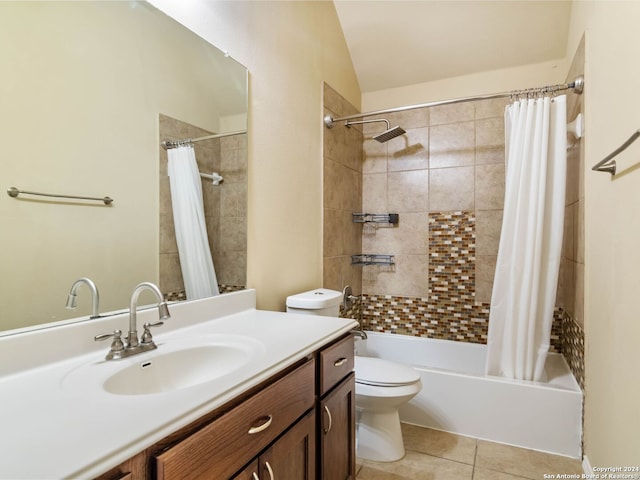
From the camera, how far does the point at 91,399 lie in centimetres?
74

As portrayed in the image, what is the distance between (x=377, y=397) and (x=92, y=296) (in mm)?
1367

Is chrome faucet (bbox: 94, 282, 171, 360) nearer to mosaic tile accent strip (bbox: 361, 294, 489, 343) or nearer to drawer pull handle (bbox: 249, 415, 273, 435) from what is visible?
drawer pull handle (bbox: 249, 415, 273, 435)

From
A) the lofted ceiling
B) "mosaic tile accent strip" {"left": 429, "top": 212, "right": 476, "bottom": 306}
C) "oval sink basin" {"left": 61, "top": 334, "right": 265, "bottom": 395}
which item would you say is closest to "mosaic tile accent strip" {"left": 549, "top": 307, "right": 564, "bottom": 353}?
"mosaic tile accent strip" {"left": 429, "top": 212, "right": 476, "bottom": 306}

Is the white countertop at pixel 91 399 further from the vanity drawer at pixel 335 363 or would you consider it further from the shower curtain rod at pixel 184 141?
the shower curtain rod at pixel 184 141

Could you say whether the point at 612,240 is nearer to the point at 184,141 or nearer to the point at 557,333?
the point at 557,333

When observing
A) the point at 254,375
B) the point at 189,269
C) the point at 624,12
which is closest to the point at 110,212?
the point at 189,269

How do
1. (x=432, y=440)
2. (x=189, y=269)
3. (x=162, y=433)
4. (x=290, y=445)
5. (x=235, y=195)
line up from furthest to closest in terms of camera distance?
(x=432, y=440), (x=235, y=195), (x=189, y=269), (x=290, y=445), (x=162, y=433)

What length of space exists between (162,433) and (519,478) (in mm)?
1851

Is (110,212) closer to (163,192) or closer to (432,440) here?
(163,192)

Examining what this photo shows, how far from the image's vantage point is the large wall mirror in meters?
0.93

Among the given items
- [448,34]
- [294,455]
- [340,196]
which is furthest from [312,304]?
[448,34]

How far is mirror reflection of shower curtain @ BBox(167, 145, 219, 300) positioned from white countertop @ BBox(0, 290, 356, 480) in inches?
5.7

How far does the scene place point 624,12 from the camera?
1.32 m

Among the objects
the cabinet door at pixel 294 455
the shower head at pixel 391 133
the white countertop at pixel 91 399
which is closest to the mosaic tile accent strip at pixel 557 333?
the shower head at pixel 391 133
